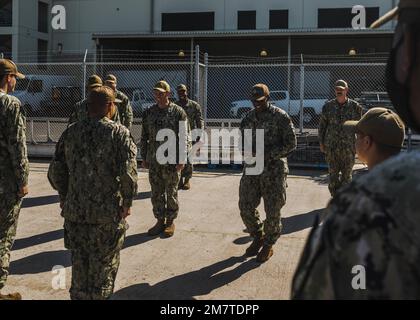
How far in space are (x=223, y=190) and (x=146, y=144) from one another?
8.78 ft

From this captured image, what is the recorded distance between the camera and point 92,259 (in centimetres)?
337

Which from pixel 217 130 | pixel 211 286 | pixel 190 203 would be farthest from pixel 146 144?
pixel 217 130

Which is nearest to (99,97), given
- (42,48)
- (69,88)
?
(69,88)

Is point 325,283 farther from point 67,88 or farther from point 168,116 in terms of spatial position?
point 67,88

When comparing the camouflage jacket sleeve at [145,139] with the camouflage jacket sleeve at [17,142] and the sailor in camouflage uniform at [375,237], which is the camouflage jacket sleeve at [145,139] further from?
the sailor in camouflage uniform at [375,237]

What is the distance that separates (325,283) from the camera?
0.84 metres

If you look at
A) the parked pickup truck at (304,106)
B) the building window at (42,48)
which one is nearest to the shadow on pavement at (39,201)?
the parked pickup truck at (304,106)

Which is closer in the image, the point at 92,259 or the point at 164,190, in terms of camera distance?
the point at 92,259

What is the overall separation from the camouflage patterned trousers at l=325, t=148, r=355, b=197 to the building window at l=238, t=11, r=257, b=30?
18935 millimetres

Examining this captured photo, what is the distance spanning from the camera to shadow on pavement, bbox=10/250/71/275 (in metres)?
4.71

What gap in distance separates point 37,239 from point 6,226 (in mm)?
1761

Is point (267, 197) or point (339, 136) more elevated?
point (339, 136)

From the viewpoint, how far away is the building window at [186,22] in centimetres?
2558

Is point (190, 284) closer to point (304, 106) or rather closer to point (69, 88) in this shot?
point (304, 106)
